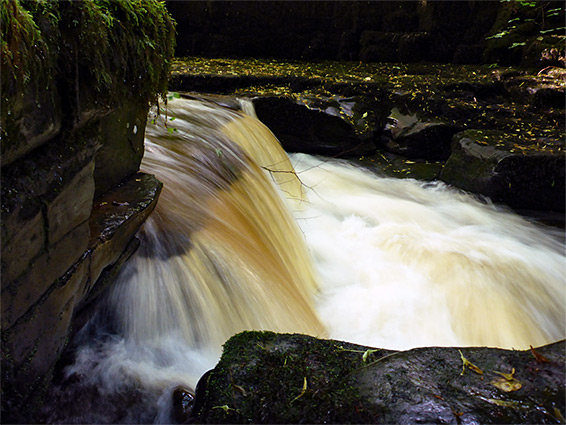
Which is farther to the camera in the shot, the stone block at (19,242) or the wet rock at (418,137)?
the wet rock at (418,137)

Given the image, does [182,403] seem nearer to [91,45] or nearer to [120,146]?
[120,146]

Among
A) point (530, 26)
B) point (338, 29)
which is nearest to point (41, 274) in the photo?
point (338, 29)

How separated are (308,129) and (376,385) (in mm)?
5524

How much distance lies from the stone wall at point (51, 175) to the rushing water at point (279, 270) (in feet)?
1.11

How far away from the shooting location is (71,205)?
6.45 feet

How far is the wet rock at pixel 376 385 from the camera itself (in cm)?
152

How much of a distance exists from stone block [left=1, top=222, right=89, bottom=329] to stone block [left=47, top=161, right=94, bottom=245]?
0.14 ft

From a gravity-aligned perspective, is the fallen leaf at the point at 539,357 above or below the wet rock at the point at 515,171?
above

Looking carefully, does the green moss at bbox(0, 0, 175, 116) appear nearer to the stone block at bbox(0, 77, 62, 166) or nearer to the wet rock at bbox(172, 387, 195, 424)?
the stone block at bbox(0, 77, 62, 166)

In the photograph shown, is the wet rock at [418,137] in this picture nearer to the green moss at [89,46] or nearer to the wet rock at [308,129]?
the wet rock at [308,129]

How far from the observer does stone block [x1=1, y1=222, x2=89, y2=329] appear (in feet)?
5.47

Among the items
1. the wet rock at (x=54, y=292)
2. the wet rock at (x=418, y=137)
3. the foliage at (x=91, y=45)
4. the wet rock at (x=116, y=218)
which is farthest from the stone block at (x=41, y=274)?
the wet rock at (x=418, y=137)

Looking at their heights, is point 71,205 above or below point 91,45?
below

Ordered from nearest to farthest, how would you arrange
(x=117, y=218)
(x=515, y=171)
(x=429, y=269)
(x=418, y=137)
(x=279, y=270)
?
(x=117, y=218) < (x=279, y=270) < (x=429, y=269) < (x=515, y=171) < (x=418, y=137)
